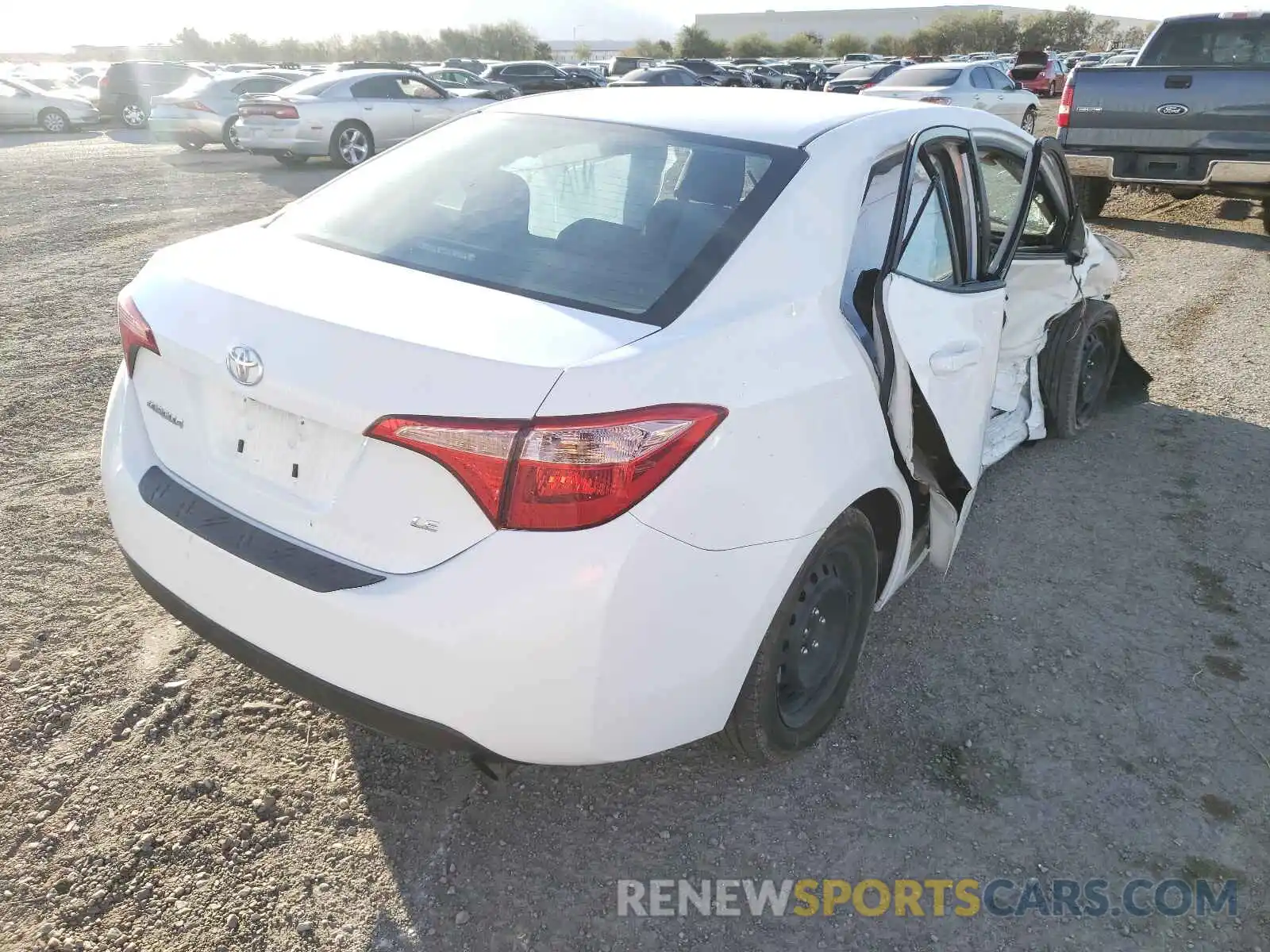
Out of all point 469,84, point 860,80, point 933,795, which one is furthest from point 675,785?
point 860,80

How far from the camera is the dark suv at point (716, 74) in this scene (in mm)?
31844

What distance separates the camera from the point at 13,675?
2906 millimetres

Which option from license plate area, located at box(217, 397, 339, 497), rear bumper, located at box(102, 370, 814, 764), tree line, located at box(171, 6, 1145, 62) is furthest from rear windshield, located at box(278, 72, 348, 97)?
tree line, located at box(171, 6, 1145, 62)

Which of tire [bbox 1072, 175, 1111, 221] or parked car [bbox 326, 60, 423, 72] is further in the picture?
parked car [bbox 326, 60, 423, 72]

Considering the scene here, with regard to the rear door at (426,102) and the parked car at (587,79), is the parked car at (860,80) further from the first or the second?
the rear door at (426,102)

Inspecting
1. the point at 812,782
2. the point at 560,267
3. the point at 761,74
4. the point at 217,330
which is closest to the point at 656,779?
the point at 812,782

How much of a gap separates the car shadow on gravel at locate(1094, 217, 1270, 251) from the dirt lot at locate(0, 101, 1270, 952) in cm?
698

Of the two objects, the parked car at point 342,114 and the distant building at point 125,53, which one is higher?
the parked car at point 342,114

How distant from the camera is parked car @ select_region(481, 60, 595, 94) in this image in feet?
87.7

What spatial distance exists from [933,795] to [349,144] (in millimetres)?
14251

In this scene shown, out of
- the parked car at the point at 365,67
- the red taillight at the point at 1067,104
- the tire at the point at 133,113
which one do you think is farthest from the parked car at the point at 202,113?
the red taillight at the point at 1067,104

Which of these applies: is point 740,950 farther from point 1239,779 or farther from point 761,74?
point 761,74

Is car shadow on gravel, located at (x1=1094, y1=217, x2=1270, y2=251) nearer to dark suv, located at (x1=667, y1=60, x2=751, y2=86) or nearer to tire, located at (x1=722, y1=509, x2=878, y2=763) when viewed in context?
tire, located at (x1=722, y1=509, x2=878, y2=763)

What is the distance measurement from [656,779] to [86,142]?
2208cm
